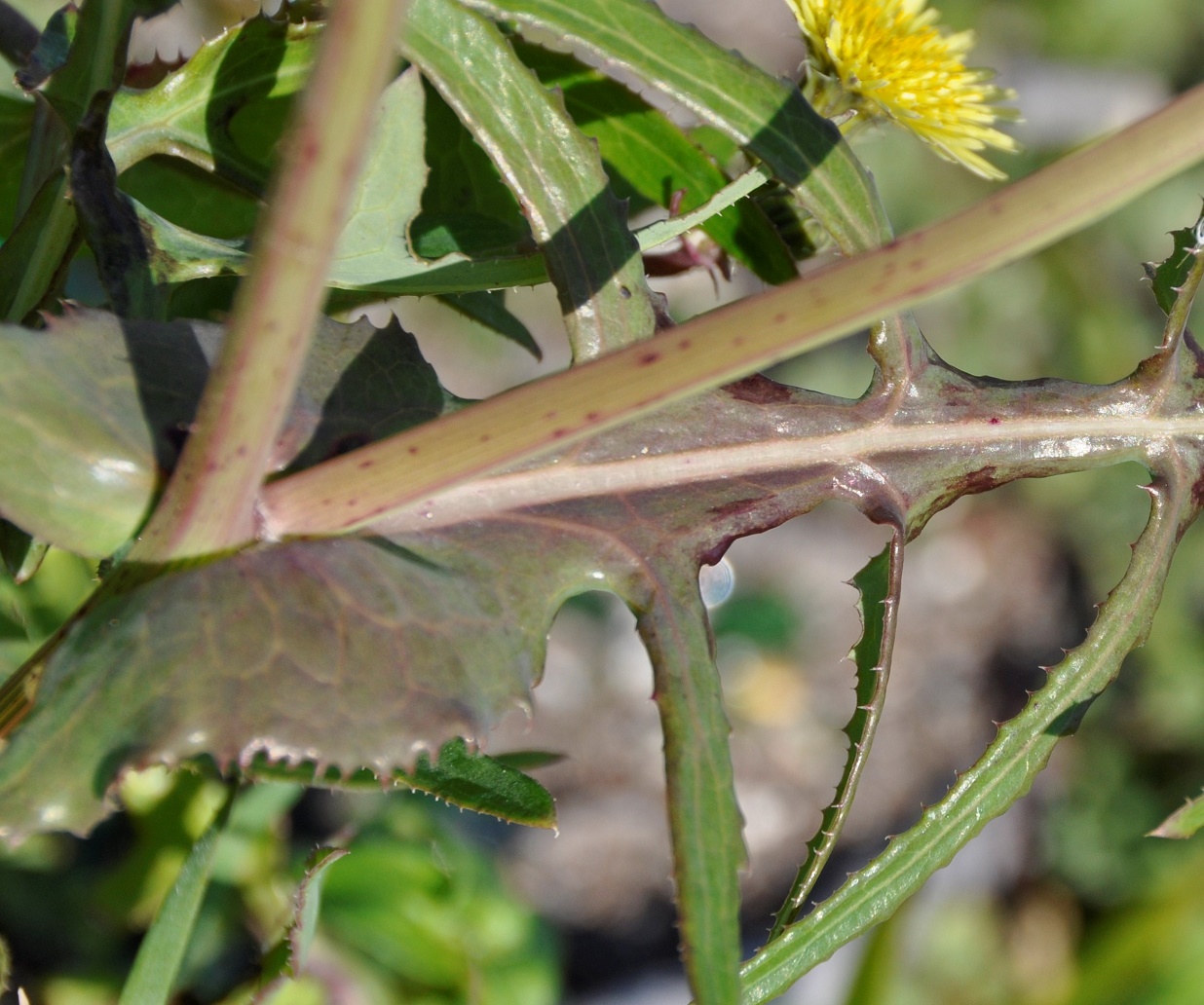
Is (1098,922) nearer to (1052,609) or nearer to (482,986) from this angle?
(1052,609)

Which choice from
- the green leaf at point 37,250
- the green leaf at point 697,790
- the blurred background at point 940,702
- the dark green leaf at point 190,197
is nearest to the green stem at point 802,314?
the green leaf at point 697,790

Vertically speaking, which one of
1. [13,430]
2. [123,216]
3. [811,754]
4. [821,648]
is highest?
[821,648]

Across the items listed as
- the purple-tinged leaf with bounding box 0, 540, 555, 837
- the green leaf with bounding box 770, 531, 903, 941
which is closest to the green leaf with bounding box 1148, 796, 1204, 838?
the green leaf with bounding box 770, 531, 903, 941

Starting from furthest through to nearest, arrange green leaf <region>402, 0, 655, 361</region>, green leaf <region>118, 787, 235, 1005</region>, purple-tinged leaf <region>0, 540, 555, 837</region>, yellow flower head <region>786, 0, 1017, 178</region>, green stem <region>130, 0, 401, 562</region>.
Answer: yellow flower head <region>786, 0, 1017, 178</region> < green leaf <region>118, 787, 235, 1005</region> < green leaf <region>402, 0, 655, 361</region> < purple-tinged leaf <region>0, 540, 555, 837</region> < green stem <region>130, 0, 401, 562</region>

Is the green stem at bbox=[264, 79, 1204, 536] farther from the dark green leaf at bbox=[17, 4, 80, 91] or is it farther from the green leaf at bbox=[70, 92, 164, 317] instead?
the dark green leaf at bbox=[17, 4, 80, 91]

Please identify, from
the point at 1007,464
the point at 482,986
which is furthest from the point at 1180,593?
the point at 1007,464

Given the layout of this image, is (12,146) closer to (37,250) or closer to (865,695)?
(37,250)

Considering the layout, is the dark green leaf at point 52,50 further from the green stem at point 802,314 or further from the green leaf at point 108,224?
the green stem at point 802,314
